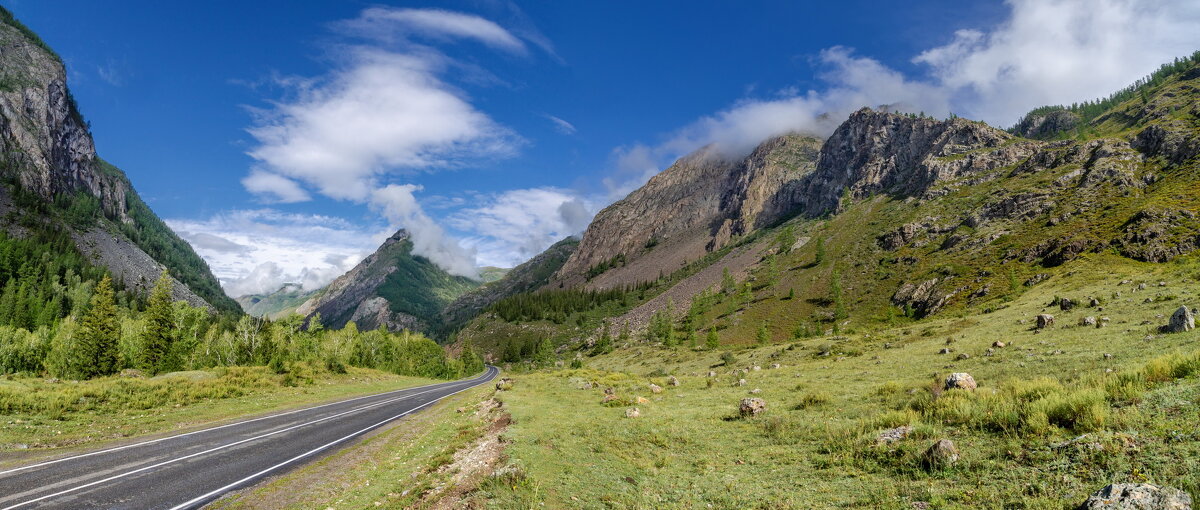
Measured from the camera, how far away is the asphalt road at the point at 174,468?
1364 cm

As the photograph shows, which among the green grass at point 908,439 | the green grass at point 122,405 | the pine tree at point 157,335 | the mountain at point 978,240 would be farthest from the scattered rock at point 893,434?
the pine tree at point 157,335

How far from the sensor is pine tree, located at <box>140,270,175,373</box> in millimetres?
54891

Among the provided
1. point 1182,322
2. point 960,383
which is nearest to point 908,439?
point 960,383

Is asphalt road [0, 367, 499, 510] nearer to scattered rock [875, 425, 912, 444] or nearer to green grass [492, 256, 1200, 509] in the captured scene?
green grass [492, 256, 1200, 509]

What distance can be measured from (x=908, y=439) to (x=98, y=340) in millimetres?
74438

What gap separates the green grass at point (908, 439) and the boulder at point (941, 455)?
0.18 metres

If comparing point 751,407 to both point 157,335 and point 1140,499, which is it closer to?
point 1140,499

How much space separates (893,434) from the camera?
42.3 ft

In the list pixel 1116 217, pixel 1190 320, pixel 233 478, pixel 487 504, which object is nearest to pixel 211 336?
pixel 233 478

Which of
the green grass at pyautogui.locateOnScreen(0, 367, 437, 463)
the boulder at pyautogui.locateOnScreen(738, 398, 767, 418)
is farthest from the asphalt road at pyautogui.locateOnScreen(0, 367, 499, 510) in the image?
the boulder at pyautogui.locateOnScreen(738, 398, 767, 418)

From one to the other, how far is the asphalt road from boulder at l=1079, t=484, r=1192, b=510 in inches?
849

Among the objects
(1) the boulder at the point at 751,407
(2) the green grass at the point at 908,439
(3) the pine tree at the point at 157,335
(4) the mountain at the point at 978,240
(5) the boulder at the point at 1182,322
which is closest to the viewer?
(2) the green grass at the point at 908,439

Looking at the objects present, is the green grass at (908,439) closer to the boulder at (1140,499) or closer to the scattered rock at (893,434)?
the scattered rock at (893,434)

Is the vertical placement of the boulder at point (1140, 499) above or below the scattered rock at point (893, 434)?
above
